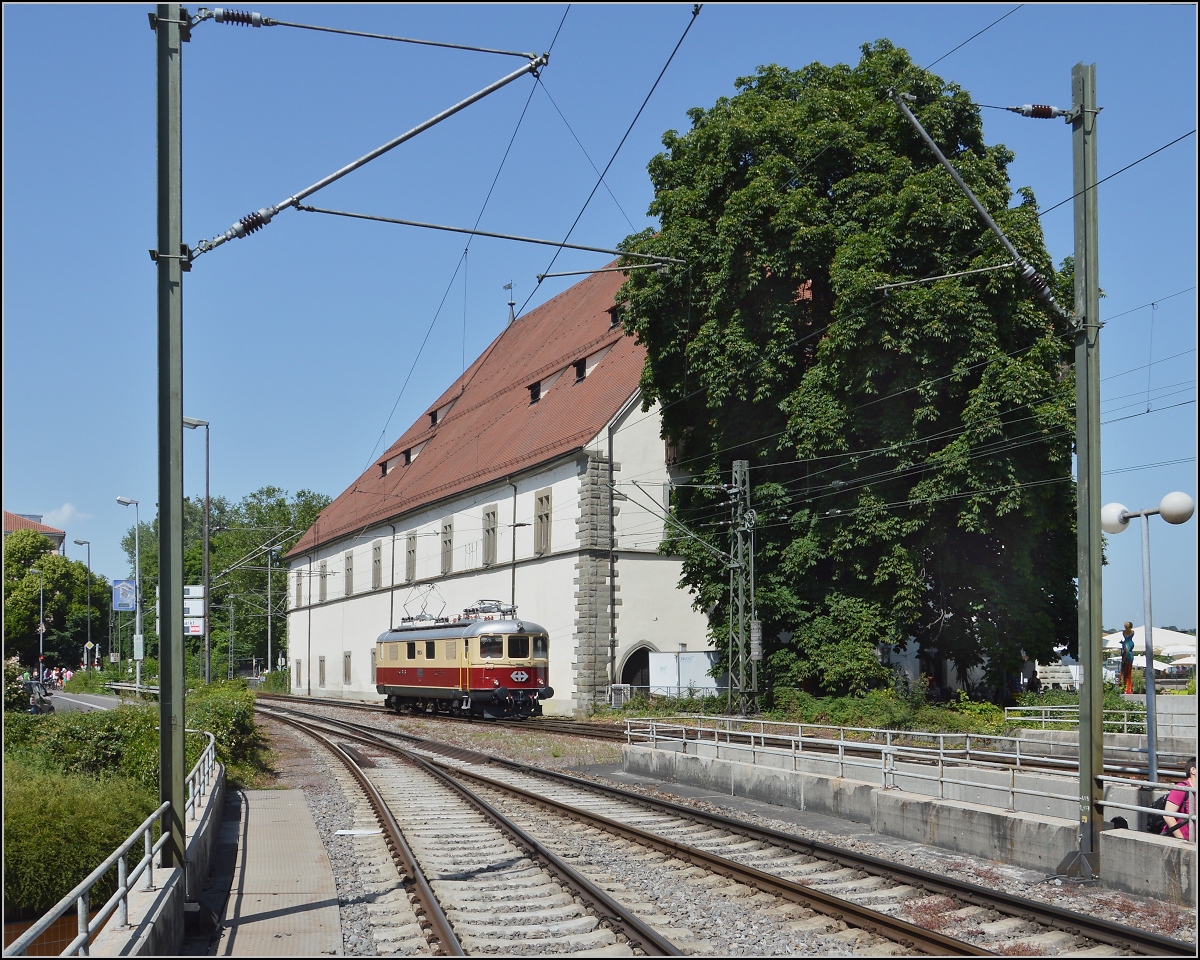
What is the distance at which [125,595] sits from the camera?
137ft

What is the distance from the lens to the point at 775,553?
34.6m

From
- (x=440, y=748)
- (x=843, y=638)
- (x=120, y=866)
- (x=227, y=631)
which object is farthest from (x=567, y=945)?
(x=227, y=631)

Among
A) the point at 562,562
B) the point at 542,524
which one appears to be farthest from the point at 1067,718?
the point at 542,524

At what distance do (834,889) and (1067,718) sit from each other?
19153mm

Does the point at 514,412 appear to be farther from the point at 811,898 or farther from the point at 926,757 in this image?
the point at 811,898

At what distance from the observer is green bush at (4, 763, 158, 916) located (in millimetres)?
11656

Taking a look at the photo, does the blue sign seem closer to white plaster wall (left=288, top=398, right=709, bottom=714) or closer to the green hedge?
white plaster wall (left=288, top=398, right=709, bottom=714)

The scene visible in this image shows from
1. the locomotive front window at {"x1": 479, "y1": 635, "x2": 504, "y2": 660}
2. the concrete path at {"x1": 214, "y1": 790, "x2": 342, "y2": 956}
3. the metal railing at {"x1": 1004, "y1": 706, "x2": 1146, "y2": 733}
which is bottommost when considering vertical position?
the metal railing at {"x1": 1004, "y1": 706, "x2": 1146, "y2": 733}

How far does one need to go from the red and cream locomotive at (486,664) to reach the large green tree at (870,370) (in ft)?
23.2

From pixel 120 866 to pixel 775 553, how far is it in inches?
1088

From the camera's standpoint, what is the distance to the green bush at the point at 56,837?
11656 mm

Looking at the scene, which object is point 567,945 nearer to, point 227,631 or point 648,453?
point 648,453

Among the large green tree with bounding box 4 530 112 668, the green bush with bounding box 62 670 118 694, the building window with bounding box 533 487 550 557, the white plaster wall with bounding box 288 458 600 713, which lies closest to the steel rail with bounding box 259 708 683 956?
the white plaster wall with bounding box 288 458 600 713

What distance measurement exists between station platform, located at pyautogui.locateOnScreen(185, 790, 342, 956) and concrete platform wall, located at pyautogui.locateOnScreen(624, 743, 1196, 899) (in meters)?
6.69
